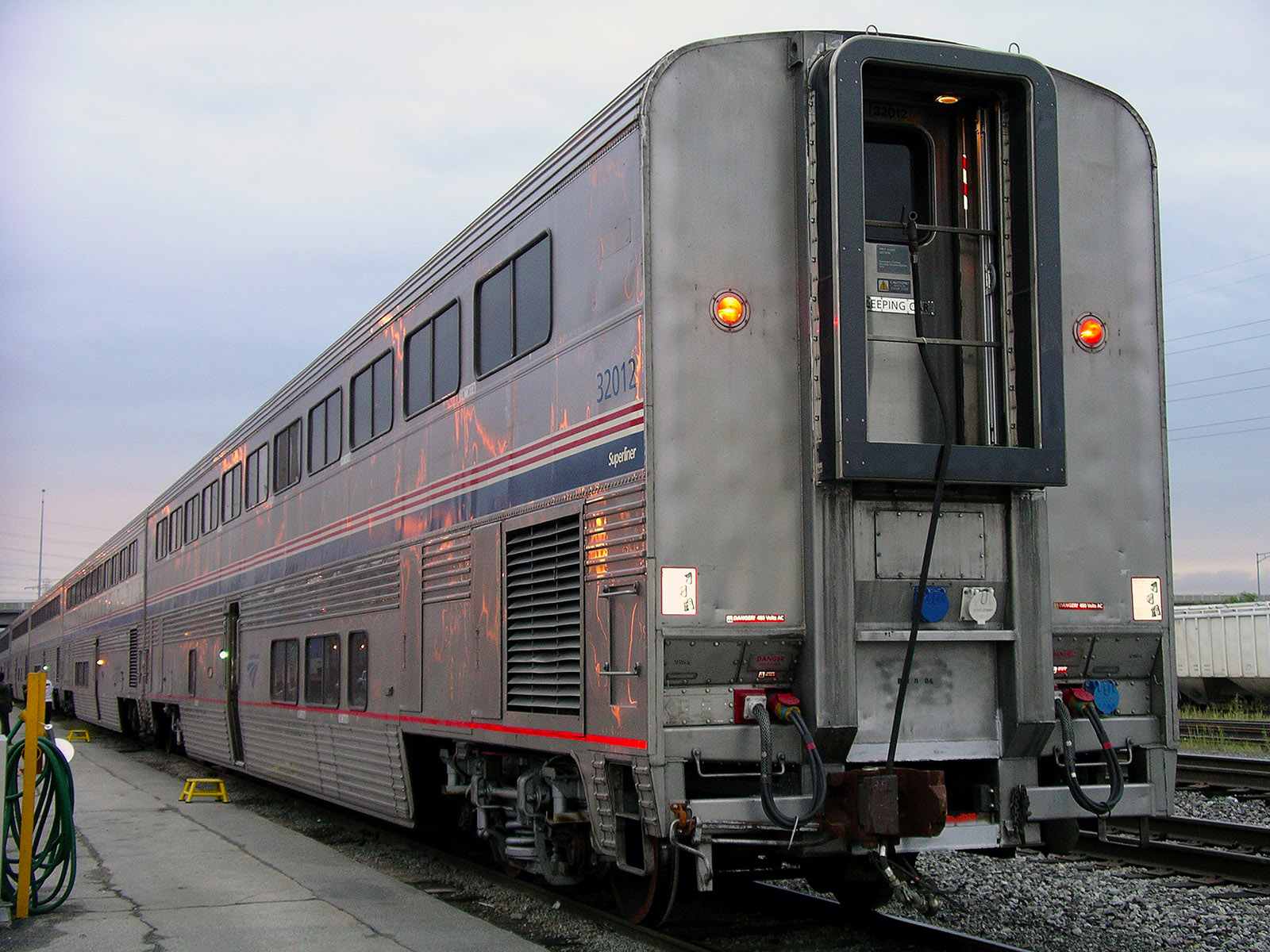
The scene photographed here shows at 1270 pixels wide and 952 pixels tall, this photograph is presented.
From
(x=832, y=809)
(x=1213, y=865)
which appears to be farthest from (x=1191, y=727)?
(x=832, y=809)

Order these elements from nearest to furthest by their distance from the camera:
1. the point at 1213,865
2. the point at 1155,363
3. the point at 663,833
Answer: the point at 663,833, the point at 1155,363, the point at 1213,865

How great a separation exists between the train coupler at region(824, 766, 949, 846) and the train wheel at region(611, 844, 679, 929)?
102 cm

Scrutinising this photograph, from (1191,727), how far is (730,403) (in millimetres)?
15097

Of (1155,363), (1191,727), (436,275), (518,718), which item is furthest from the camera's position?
(1191,727)

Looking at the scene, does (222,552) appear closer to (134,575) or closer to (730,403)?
(134,575)

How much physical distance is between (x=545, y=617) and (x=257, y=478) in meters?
8.65

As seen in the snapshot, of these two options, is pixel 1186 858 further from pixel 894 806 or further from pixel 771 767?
pixel 771 767

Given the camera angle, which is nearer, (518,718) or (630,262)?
(630,262)

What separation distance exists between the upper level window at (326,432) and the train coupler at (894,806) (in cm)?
675

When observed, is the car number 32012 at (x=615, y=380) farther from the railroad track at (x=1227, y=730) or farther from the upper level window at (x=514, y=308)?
the railroad track at (x=1227, y=730)

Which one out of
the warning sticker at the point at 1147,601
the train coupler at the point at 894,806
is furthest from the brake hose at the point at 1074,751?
the train coupler at the point at 894,806

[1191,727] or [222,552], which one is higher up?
[222,552]

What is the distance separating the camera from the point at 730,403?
19.6ft

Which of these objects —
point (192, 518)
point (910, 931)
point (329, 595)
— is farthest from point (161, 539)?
point (910, 931)
